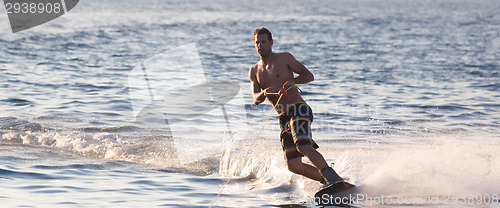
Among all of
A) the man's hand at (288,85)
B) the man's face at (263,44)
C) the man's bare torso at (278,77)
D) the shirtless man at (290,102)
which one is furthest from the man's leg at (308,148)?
the man's face at (263,44)

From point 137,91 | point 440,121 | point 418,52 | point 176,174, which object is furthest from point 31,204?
point 418,52

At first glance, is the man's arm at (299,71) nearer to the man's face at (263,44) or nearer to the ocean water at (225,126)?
the man's face at (263,44)

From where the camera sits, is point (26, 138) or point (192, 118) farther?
point (192, 118)

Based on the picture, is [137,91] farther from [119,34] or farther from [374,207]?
[119,34]

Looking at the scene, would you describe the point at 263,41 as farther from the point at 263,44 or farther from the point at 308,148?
the point at 308,148

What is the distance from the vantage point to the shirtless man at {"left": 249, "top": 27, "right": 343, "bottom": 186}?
663 centimetres

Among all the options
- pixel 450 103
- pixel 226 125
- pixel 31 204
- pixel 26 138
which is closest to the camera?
pixel 31 204

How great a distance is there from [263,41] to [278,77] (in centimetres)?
40

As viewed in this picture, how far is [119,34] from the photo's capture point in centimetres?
2973

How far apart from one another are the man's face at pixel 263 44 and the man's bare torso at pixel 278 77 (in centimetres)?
11

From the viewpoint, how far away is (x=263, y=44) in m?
6.73

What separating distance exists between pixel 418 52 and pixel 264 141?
47.7ft

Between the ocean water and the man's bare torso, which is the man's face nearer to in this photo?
the man's bare torso

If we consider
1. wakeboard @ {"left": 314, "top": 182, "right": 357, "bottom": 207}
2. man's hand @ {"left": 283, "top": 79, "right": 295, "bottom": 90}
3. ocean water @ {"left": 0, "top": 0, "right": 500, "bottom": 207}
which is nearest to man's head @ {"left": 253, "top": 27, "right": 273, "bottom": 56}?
man's hand @ {"left": 283, "top": 79, "right": 295, "bottom": 90}
